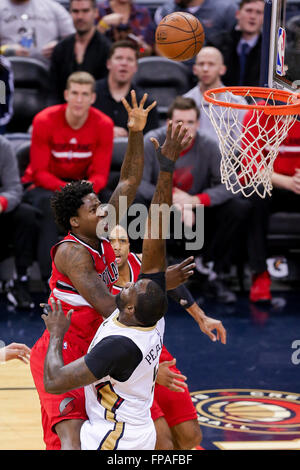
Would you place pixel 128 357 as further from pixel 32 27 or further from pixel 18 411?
pixel 32 27

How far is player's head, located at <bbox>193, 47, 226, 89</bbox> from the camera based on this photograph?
811 centimetres

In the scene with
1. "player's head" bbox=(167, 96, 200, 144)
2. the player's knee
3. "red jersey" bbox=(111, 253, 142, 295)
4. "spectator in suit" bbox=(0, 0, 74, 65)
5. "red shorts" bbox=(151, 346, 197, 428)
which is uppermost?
"spectator in suit" bbox=(0, 0, 74, 65)

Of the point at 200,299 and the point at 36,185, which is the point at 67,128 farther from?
the point at 200,299

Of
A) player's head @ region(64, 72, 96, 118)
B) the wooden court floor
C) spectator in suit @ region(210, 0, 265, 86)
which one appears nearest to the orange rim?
the wooden court floor

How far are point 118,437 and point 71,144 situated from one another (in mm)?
4653

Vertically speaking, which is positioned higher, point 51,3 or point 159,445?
point 51,3

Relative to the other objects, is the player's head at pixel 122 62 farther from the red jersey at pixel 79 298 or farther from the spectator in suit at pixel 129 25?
the red jersey at pixel 79 298

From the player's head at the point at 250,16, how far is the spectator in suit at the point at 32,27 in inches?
80.3

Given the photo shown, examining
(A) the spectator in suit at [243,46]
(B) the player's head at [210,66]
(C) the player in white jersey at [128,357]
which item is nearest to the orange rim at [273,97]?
(C) the player in white jersey at [128,357]

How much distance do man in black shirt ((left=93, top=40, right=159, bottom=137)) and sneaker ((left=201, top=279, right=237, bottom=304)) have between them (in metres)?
1.71

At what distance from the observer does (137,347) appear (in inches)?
133

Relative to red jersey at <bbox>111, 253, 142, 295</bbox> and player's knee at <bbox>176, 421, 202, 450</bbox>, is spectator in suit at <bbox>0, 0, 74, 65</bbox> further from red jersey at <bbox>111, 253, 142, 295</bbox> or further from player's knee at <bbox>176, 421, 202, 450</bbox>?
player's knee at <bbox>176, 421, 202, 450</bbox>

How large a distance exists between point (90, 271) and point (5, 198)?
3680 mm

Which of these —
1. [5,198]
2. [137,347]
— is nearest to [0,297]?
[5,198]
